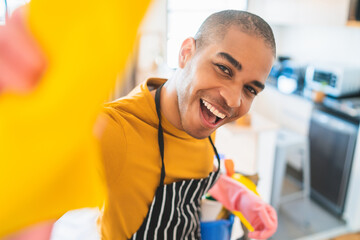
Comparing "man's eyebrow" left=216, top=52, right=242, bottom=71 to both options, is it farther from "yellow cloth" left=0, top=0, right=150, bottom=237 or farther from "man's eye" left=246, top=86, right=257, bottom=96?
"yellow cloth" left=0, top=0, right=150, bottom=237

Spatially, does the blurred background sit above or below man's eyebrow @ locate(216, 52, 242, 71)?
below

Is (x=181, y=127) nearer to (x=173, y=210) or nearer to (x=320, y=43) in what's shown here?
(x=173, y=210)

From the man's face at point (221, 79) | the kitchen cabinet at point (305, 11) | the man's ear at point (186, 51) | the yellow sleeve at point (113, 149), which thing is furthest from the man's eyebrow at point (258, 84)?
the kitchen cabinet at point (305, 11)

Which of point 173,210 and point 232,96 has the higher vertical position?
point 232,96

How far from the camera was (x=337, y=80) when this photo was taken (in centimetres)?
264

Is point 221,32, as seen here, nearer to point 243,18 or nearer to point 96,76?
point 243,18

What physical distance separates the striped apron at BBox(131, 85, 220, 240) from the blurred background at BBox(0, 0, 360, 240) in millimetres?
812

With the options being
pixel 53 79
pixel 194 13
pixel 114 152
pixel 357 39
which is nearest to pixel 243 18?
pixel 114 152

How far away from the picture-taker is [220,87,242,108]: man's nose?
530mm

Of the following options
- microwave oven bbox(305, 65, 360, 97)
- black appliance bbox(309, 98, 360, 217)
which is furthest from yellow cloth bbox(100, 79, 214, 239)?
microwave oven bbox(305, 65, 360, 97)

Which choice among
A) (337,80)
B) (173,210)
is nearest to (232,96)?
(173,210)

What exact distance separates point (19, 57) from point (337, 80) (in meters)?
2.93

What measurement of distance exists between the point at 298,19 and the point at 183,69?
3040mm

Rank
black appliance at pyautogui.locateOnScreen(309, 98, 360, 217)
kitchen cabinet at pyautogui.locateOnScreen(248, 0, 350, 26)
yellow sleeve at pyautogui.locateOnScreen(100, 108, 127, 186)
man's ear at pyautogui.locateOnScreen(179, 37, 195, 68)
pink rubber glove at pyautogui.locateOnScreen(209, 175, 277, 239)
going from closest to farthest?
yellow sleeve at pyautogui.locateOnScreen(100, 108, 127, 186), man's ear at pyautogui.locateOnScreen(179, 37, 195, 68), pink rubber glove at pyautogui.locateOnScreen(209, 175, 277, 239), black appliance at pyautogui.locateOnScreen(309, 98, 360, 217), kitchen cabinet at pyautogui.locateOnScreen(248, 0, 350, 26)
